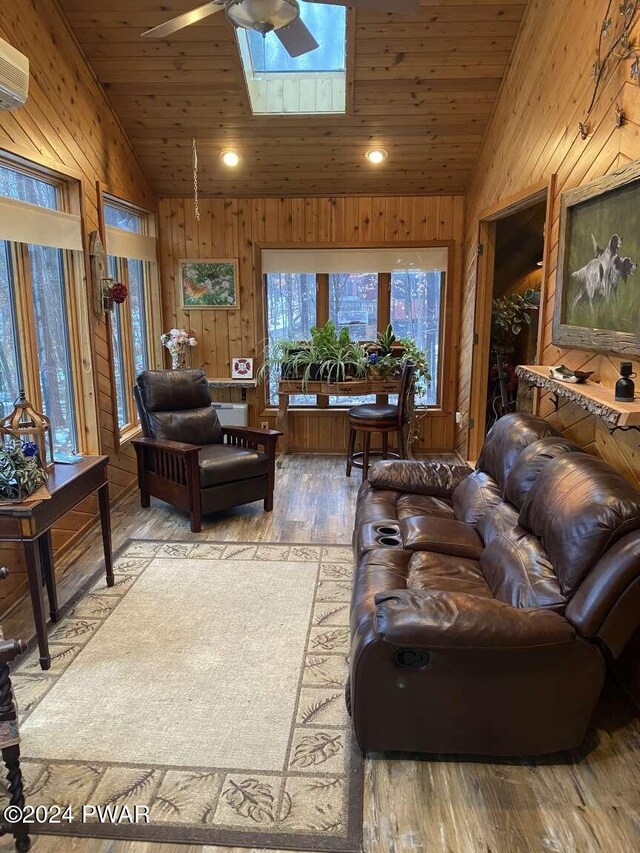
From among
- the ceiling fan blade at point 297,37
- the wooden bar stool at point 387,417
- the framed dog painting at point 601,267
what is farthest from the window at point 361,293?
the framed dog painting at point 601,267

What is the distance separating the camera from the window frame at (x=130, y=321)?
14.8 feet

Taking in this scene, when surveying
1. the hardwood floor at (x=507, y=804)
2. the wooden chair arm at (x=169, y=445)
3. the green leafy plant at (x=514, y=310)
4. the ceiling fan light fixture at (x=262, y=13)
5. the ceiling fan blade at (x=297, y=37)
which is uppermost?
the ceiling fan blade at (x=297, y=37)

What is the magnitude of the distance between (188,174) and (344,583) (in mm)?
4049

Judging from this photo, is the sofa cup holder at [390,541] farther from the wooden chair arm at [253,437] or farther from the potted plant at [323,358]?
the potted plant at [323,358]

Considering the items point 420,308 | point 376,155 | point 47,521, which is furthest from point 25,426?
point 420,308

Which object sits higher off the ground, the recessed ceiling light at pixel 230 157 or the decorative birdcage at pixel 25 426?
the recessed ceiling light at pixel 230 157

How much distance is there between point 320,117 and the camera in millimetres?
4742

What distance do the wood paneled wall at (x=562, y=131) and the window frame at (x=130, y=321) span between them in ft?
9.81

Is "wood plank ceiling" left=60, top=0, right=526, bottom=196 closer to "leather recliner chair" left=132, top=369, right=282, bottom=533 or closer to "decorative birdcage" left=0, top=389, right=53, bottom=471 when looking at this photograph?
"leather recliner chair" left=132, top=369, right=282, bottom=533

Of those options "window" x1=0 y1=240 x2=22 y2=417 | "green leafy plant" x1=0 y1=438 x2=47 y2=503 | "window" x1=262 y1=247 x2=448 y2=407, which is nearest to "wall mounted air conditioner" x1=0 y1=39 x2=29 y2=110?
"window" x1=0 y1=240 x2=22 y2=417

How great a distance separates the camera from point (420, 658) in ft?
6.34

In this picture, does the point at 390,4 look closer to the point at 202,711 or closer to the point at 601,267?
the point at 601,267

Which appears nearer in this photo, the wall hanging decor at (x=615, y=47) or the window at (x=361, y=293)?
the wall hanging decor at (x=615, y=47)

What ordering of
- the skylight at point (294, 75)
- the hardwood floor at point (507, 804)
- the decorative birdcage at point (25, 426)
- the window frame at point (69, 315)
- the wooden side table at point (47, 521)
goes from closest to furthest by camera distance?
the hardwood floor at point (507, 804) < the wooden side table at point (47, 521) < the decorative birdcage at point (25, 426) < the window frame at point (69, 315) < the skylight at point (294, 75)
